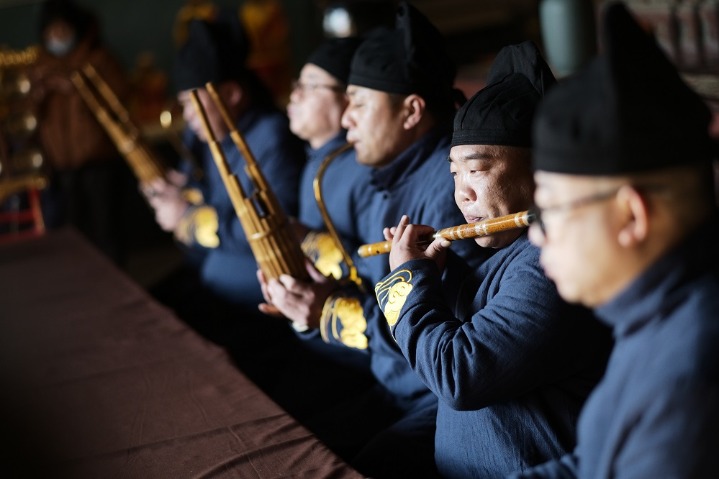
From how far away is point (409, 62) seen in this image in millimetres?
2174

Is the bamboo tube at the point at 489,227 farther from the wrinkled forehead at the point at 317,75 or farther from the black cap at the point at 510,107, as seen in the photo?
the wrinkled forehead at the point at 317,75

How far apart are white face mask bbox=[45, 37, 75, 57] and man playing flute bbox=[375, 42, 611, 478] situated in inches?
135

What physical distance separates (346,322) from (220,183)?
148 centimetres

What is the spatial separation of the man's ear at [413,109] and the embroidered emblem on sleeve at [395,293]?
63cm

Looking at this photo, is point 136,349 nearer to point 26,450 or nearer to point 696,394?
point 26,450

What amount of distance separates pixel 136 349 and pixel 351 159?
93 centimetres

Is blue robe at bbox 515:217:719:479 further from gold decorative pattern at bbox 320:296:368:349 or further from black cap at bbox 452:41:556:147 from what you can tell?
gold decorative pattern at bbox 320:296:368:349

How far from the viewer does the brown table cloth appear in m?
1.66

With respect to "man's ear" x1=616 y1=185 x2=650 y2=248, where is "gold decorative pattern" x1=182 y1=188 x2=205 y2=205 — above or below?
below

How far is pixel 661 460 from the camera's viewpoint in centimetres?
102

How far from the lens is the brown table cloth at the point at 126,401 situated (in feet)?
5.43

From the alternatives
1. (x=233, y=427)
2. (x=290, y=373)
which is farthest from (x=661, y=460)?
(x=290, y=373)

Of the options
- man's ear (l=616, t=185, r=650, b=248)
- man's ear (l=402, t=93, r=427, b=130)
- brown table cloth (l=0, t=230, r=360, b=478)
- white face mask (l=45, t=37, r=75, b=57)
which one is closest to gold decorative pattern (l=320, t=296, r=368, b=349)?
brown table cloth (l=0, t=230, r=360, b=478)

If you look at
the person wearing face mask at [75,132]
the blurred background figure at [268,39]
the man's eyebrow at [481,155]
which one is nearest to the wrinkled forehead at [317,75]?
the man's eyebrow at [481,155]
